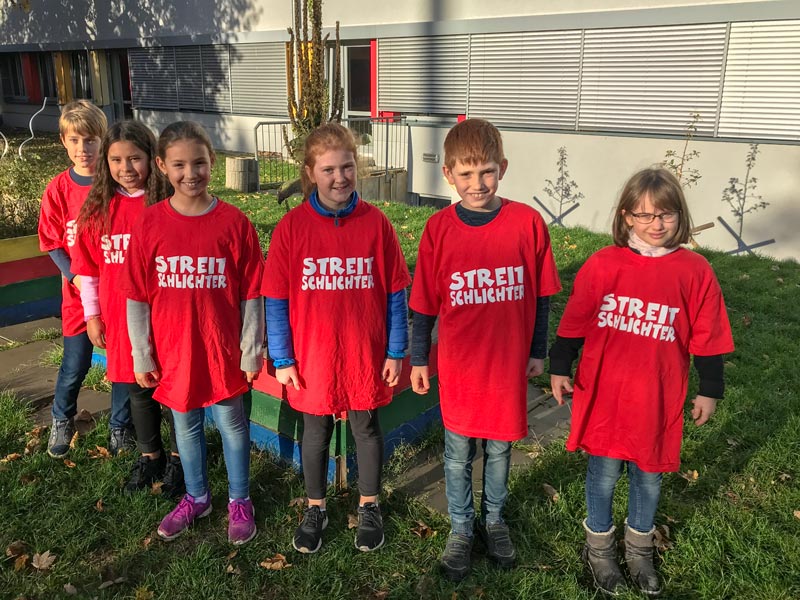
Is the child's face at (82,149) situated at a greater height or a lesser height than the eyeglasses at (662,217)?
greater

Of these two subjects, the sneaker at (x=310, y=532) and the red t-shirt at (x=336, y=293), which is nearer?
the red t-shirt at (x=336, y=293)

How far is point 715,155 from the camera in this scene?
959 centimetres

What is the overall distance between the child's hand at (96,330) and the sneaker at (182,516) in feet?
2.96

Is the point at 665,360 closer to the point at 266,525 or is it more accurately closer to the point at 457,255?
the point at 457,255

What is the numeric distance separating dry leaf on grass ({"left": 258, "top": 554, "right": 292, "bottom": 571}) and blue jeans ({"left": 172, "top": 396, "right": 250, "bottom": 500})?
13.5 inches

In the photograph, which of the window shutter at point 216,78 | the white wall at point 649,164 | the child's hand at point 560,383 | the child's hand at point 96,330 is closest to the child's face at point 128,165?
the child's hand at point 96,330

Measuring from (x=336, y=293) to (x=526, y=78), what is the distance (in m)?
10.1

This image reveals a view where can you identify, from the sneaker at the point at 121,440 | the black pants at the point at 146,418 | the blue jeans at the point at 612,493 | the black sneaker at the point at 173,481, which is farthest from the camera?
the sneaker at the point at 121,440

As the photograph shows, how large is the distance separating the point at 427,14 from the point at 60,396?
37.6ft

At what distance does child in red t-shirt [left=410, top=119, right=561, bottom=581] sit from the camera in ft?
8.50

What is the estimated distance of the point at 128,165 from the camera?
125 inches

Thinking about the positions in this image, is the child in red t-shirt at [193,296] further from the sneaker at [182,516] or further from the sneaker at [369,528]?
the sneaker at [369,528]

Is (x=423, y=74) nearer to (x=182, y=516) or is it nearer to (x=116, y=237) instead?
(x=116, y=237)

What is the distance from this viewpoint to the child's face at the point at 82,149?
11.4ft
